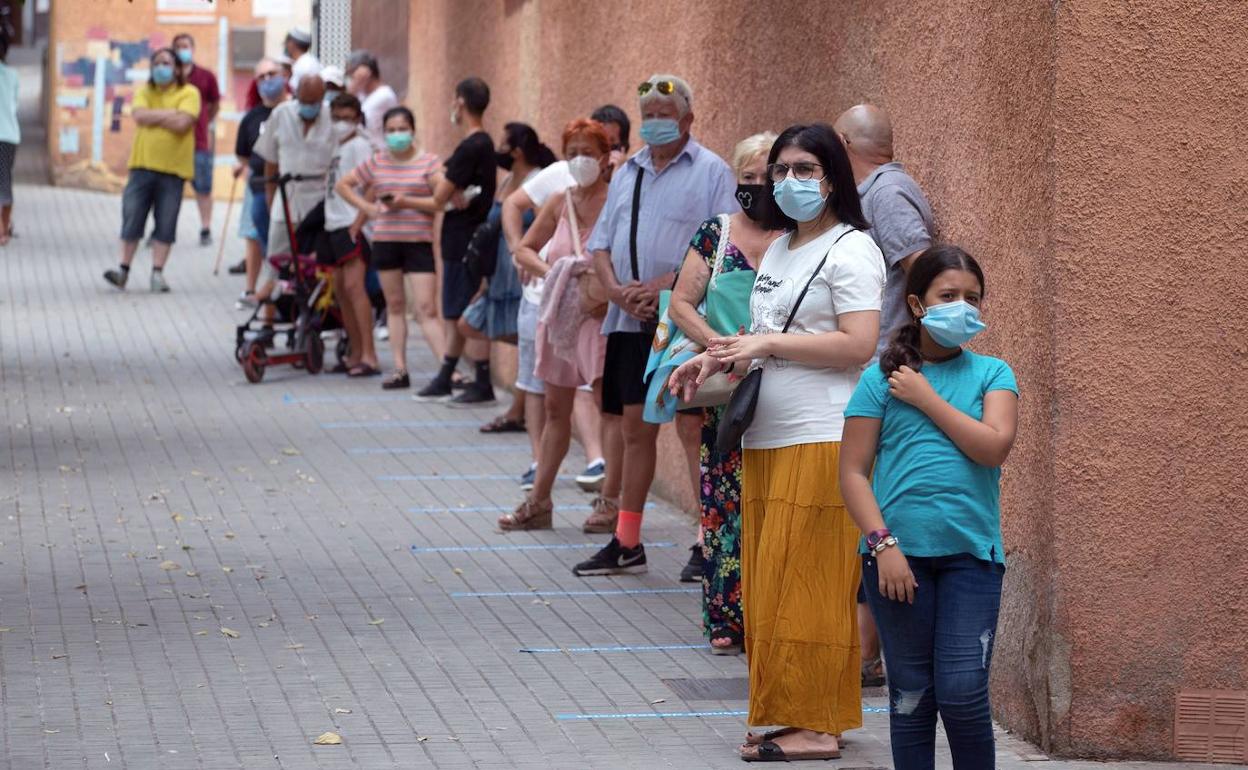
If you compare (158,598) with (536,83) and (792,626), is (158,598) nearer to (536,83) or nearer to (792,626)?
(792,626)

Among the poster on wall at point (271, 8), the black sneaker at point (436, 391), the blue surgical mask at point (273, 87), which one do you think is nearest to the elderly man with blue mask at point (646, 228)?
the black sneaker at point (436, 391)

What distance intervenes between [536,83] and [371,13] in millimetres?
9612

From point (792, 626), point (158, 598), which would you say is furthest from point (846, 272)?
point (158, 598)

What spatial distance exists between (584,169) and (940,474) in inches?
188

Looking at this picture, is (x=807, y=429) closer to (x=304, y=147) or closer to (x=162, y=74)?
(x=304, y=147)

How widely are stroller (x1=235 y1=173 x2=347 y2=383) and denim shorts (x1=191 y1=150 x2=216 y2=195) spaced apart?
6833 millimetres

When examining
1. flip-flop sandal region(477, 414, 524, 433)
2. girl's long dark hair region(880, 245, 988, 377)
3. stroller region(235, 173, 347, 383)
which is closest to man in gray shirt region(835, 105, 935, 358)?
girl's long dark hair region(880, 245, 988, 377)

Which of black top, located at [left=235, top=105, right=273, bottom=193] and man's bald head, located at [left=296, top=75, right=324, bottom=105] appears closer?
man's bald head, located at [left=296, top=75, right=324, bottom=105]

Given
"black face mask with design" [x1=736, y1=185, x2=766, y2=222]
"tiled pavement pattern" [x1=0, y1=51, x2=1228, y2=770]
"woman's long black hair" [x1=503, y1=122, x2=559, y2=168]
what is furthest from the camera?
"woman's long black hair" [x1=503, y1=122, x2=559, y2=168]

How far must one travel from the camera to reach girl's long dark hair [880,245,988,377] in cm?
521

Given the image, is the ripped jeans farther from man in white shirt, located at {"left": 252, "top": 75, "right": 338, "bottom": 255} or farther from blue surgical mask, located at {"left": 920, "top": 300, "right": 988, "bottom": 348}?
man in white shirt, located at {"left": 252, "top": 75, "right": 338, "bottom": 255}

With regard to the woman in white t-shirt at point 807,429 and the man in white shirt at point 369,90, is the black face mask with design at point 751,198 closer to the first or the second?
the woman in white t-shirt at point 807,429

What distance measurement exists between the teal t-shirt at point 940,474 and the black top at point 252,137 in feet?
44.8

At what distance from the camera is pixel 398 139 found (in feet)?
47.5
